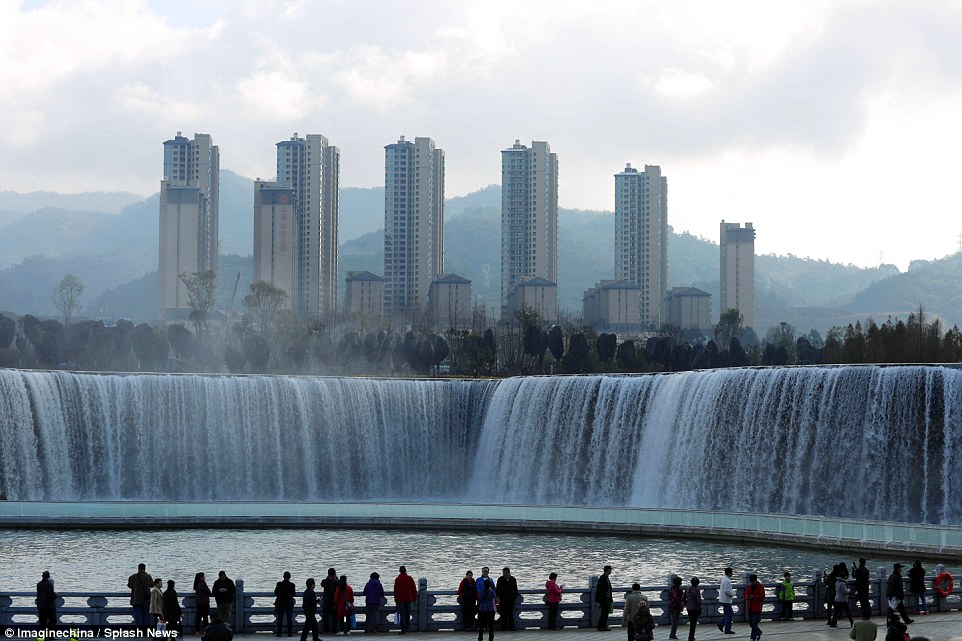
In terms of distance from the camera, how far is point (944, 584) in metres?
25.9

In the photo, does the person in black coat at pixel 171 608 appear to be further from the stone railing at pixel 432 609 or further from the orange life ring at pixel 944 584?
the orange life ring at pixel 944 584

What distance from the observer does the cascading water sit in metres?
46.4

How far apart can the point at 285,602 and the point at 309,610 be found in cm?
88

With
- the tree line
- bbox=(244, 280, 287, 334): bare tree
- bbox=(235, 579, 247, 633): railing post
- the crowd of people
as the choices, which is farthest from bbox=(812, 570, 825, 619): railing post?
bbox=(244, 280, 287, 334): bare tree

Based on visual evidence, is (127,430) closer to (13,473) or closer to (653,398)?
(13,473)

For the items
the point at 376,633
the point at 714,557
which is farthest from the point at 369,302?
the point at 376,633

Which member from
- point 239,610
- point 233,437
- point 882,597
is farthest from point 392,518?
point 882,597

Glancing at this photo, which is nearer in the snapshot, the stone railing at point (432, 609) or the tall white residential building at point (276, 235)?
the stone railing at point (432, 609)

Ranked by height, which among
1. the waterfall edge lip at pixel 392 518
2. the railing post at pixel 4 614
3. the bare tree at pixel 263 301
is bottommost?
the waterfall edge lip at pixel 392 518

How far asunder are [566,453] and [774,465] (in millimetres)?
11873

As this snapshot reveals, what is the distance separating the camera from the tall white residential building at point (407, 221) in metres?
196

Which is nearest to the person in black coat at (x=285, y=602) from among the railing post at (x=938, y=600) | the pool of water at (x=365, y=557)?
the pool of water at (x=365, y=557)

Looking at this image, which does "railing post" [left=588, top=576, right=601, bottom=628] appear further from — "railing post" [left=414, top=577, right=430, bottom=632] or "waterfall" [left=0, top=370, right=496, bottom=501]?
"waterfall" [left=0, top=370, right=496, bottom=501]

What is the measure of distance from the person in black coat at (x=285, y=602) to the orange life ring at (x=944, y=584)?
1219cm
